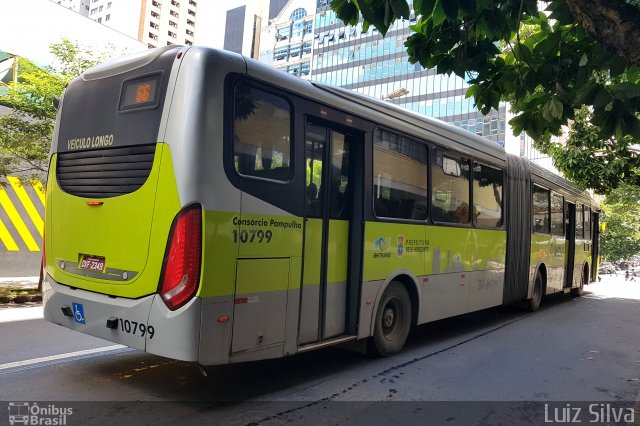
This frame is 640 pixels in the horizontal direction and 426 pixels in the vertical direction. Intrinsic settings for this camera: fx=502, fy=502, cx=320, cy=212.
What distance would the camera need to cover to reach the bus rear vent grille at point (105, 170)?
4441 mm

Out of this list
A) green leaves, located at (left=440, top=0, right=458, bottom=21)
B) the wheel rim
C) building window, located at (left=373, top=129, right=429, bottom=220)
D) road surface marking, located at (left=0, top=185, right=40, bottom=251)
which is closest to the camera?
green leaves, located at (left=440, top=0, right=458, bottom=21)

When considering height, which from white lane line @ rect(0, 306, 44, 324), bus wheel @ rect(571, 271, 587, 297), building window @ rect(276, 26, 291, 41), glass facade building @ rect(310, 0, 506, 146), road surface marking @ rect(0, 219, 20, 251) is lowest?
white lane line @ rect(0, 306, 44, 324)

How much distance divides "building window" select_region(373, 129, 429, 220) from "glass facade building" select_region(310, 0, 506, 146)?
6209 centimetres

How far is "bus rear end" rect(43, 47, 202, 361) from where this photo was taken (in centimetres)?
409

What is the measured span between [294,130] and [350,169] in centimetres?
113

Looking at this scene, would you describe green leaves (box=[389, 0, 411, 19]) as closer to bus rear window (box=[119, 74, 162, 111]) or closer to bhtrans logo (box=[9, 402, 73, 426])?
bus rear window (box=[119, 74, 162, 111])

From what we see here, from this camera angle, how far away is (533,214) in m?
11.0

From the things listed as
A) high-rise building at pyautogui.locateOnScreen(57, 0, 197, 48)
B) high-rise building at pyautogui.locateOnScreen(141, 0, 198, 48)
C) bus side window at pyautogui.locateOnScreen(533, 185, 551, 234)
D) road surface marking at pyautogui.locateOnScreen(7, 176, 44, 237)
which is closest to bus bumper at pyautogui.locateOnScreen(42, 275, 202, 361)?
bus side window at pyautogui.locateOnScreen(533, 185, 551, 234)

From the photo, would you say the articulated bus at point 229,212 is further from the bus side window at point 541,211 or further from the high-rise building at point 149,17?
the high-rise building at point 149,17

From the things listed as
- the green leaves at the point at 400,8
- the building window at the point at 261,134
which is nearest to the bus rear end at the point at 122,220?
the building window at the point at 261,134

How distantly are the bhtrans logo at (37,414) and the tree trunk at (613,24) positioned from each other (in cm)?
502

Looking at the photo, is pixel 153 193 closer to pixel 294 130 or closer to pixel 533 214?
pixel 294 130

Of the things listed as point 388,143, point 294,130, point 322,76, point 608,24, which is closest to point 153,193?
point 294,130

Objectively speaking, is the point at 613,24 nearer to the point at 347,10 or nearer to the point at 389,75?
the point at 347,10
